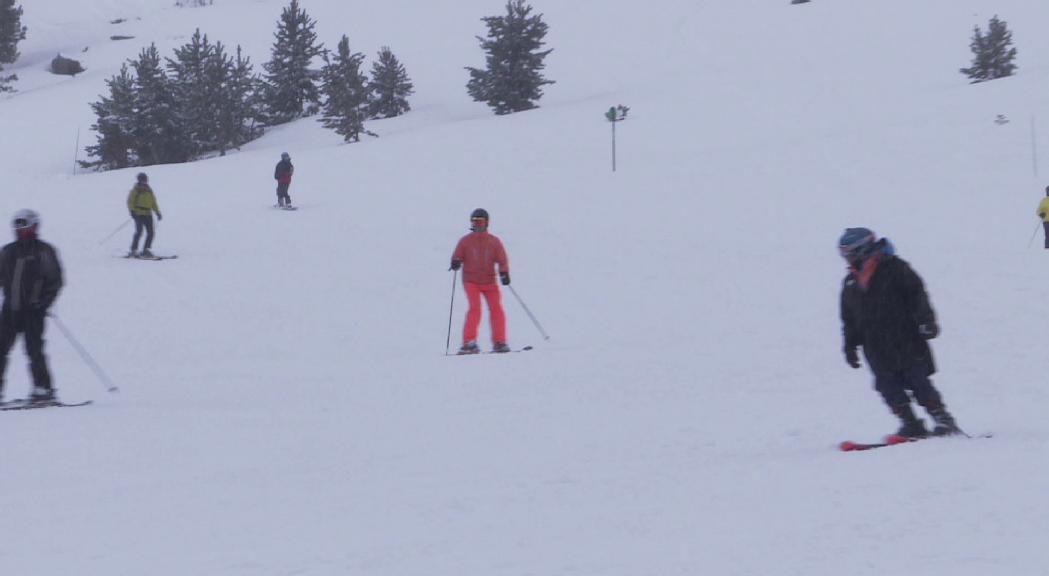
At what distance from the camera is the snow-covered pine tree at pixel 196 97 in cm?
4434

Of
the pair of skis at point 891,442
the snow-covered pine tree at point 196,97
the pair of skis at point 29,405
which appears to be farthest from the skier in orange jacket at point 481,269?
the snow-covered pine tree at point 196,97

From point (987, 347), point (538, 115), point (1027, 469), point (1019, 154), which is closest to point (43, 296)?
point (1027, 469)

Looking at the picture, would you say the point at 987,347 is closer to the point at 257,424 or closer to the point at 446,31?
the point at 257,424

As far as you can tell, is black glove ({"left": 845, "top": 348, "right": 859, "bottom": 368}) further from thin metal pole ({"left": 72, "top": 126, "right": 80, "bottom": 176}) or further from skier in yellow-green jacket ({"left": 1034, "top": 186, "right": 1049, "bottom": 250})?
thin metal pole ({"left": 72, "top": 126, "right": 80, "bottom": 176})

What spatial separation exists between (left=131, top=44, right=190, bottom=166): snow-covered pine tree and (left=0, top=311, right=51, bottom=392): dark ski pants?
3866 centimetres

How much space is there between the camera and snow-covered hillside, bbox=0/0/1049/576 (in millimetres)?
3986

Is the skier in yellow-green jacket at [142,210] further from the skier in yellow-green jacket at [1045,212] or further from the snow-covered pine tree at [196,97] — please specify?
the snow-covered pine tree at [196,97]

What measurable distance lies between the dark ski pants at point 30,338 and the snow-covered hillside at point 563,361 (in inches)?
19.0

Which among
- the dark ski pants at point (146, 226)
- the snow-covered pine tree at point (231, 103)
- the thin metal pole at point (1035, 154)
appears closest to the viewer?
the dark ski pants at point (146, 226)

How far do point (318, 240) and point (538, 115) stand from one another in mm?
20434

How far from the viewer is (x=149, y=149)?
44469 millimetres

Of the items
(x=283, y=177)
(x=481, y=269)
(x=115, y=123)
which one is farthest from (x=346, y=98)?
(x=481, y=269)

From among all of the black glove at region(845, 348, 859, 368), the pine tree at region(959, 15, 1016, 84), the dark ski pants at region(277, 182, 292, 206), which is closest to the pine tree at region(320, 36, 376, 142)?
the dark ski pants at region(277, 182, 292, 206)

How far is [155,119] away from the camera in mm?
43469
